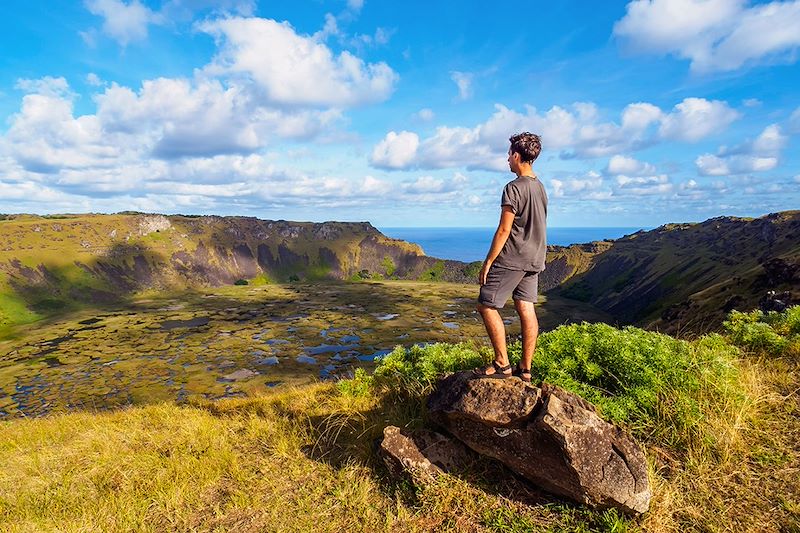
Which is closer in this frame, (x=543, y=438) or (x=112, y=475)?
(x=543, y=438)

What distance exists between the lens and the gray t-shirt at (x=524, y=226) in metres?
7.29

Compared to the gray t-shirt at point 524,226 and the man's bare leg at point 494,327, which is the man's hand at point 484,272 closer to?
the gray t-shirt at point 524,226

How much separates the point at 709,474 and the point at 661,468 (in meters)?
0.69

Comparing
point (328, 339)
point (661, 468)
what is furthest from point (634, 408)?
point (328, 339)

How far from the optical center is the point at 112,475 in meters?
8.23

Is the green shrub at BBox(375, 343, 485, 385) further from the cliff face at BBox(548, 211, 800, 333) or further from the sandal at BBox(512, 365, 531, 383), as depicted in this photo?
the cliff face at BBox(548, 211, 800, 333)

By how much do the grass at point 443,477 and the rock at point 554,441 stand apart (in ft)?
1.16

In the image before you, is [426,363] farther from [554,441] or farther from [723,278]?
[723,278]

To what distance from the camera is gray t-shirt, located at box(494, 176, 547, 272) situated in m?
7.29

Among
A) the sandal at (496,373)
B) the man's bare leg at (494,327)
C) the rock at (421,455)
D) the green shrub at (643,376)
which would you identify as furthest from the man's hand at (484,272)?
the rock at (421,455)

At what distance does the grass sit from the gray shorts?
1.77 m

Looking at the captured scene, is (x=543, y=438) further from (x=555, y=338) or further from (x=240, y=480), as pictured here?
(x=240, y=480)

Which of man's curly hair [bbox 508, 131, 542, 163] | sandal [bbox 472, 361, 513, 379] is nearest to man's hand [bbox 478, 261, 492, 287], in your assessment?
sandal [bbox 472, 361, 513, 379]

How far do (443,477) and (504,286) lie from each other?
3633 millimetres
